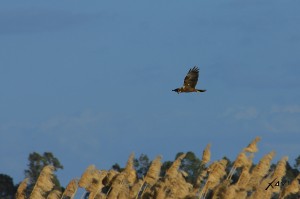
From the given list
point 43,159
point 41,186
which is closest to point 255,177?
point 41,186

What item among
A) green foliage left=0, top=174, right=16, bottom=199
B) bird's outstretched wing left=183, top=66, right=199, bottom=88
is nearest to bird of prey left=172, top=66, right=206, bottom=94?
bird's outstretched wing left=183, top=66, right=199, bottom=88

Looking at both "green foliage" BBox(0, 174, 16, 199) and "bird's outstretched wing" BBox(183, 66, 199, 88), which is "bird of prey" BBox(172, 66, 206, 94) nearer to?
"bird's outstretched wing" BBox(183, 66, 199, 88)

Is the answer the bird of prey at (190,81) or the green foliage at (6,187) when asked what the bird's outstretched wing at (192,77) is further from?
the green foliage at (6,187)

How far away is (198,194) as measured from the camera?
21.4 metres

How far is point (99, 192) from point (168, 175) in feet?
4.18

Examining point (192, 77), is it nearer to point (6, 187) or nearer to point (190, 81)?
point (190, 81)

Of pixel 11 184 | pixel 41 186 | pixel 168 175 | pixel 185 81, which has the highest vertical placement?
pixel 11 184

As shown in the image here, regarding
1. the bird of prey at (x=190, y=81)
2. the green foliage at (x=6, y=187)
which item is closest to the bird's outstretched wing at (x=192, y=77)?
the bird of prey at (x=190, y=81)

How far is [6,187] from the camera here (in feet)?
252

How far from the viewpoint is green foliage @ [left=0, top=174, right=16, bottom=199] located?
247 feet

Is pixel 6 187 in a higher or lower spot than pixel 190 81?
higher

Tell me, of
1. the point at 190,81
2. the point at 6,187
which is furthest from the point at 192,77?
the point at 6,187

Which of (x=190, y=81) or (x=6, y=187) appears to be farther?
(x=6, y=187)

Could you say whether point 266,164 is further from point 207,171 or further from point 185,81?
point 185,81
